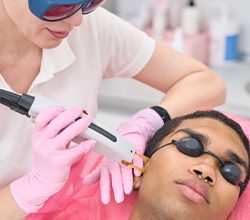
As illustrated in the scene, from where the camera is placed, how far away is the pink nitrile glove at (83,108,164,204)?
1.22 metres

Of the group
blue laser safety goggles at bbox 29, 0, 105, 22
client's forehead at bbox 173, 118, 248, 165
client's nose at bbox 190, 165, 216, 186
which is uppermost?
blue laser safety goggles at bbox 29, 0, 105, 22

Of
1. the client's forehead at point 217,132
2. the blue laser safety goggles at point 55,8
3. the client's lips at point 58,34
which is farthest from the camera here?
the client's forehead at point 217,132

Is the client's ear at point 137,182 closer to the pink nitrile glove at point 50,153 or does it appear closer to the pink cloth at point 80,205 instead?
the pink cloth at point 80,205

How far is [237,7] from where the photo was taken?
2.48m

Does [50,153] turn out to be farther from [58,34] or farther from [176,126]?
[176,126]

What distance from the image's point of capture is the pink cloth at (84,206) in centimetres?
131

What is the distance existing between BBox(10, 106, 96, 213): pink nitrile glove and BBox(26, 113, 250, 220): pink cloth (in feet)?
0.67

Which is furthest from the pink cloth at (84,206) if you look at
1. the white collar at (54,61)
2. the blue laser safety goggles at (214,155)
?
the white collar at (54,61)

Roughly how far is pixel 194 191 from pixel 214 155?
11 cm

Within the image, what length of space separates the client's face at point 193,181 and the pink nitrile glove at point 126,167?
0.04m

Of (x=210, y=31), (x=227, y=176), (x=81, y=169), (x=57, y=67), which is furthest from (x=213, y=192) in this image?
(x=210, y=31)

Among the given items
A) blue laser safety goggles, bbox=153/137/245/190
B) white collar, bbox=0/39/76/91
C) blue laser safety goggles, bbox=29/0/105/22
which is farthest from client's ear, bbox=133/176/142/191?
blue laser safety goggles, bbox=29/0/105/22

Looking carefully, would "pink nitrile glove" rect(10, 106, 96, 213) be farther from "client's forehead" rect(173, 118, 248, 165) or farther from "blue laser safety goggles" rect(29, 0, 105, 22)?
"client's forehead" rect(173, 118, 248, 165)

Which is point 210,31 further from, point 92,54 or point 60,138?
point 60,138
